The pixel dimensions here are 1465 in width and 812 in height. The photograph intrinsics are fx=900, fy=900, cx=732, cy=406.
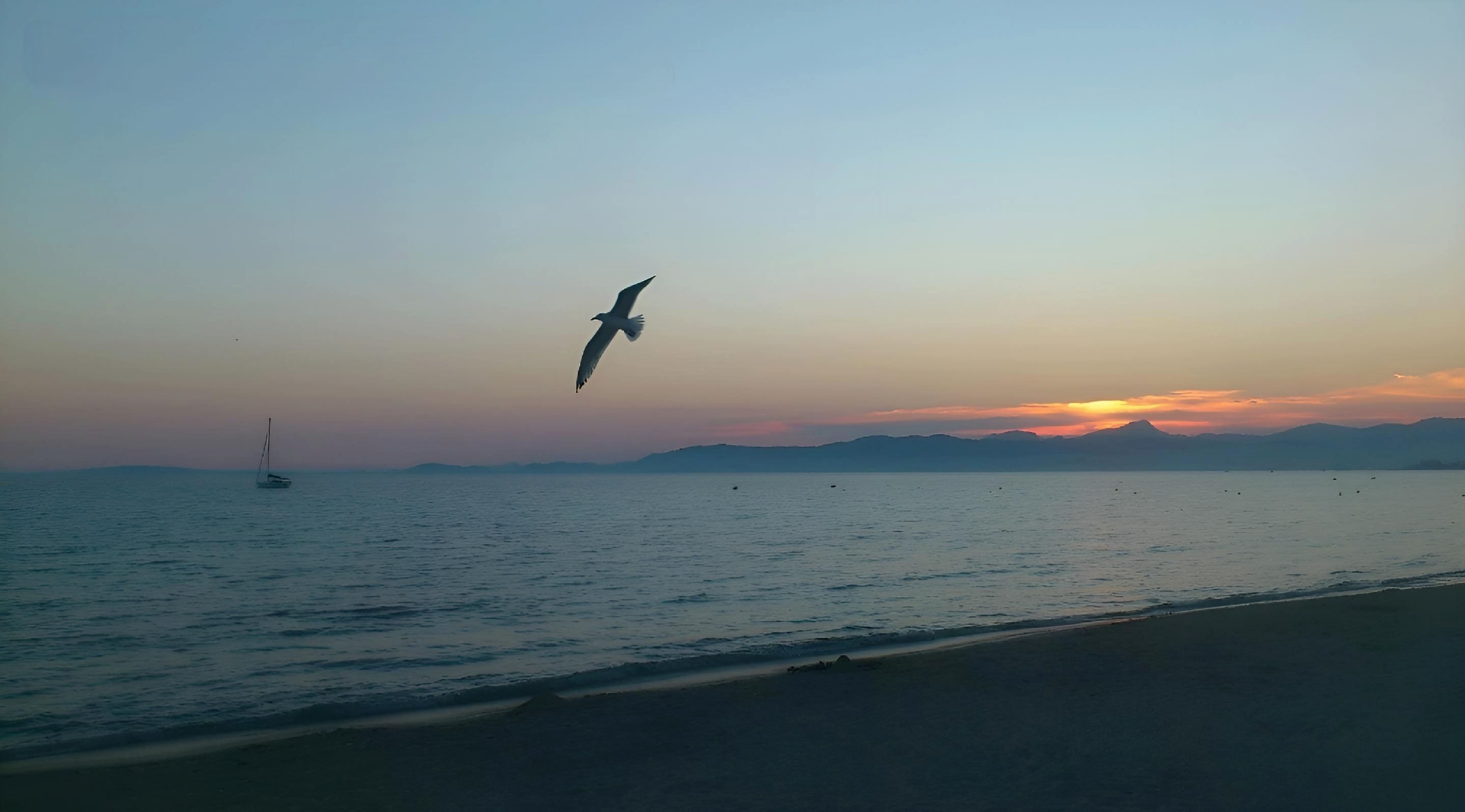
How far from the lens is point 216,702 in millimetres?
14844

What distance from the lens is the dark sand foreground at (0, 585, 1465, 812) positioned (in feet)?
27.9

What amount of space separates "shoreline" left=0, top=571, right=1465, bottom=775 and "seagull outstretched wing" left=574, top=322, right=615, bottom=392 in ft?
16.6

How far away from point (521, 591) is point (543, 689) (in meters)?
14.2

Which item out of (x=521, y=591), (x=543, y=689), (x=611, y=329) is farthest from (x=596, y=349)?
(x=521, y=591)

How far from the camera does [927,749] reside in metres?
10.0

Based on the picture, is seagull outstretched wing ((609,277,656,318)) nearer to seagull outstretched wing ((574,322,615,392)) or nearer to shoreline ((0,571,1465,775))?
seagull outstretched wing ((574,322,615,392))

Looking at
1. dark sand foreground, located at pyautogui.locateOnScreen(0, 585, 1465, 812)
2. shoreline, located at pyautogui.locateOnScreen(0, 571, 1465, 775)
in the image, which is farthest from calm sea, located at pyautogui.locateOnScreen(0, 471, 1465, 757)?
dark sand foreground, located at pyautogui.locateOnScreen(0, 585, 1465, 812)

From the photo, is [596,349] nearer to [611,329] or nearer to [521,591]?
[611,329]

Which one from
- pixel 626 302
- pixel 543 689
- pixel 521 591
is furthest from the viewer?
pixel 521 591

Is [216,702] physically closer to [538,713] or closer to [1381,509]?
[538,713]

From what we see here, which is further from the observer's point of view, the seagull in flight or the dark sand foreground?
the seagull in flight

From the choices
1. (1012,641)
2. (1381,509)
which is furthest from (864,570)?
(1381,509)

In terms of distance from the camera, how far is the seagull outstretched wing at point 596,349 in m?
13.0

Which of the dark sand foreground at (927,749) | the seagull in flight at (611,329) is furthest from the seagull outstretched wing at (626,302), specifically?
the dark sand foreground at (927,749)
